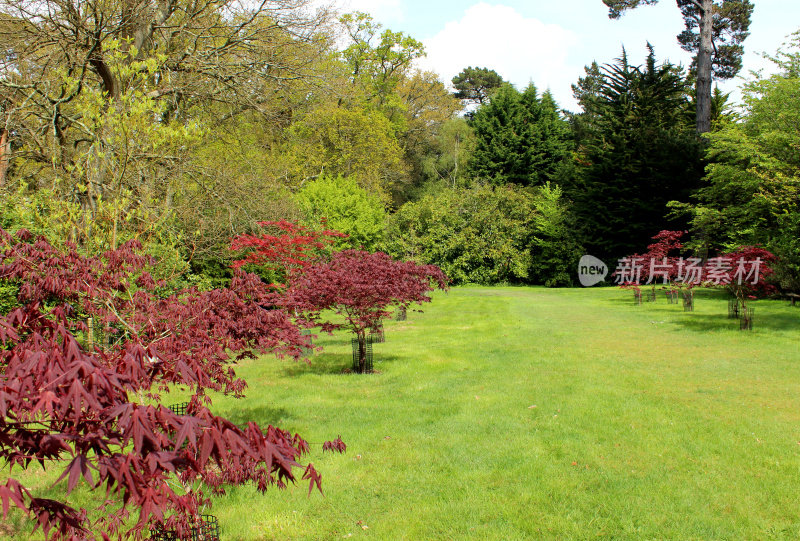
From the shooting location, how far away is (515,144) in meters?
37.5

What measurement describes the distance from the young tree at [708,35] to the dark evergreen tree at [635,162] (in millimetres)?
1713

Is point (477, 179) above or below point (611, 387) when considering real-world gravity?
above


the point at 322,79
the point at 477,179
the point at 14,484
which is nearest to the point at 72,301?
the point at 14,484

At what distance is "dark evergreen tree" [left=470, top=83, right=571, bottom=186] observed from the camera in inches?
1475

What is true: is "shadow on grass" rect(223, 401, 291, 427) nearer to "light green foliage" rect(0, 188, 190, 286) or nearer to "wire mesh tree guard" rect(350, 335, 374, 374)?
"light green foliage" rect(0, 188, 190, 286)

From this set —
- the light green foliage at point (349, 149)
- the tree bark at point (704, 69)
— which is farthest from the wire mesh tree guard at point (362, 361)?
the tree bark at point (704, 69)

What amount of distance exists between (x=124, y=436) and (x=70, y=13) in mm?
10880

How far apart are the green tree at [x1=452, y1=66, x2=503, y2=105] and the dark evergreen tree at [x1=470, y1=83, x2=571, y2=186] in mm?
14572

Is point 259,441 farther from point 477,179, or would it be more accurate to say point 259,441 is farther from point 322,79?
point 477,179

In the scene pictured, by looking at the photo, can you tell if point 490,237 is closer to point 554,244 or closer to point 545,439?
point 554,244

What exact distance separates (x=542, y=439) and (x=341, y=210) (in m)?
19.2

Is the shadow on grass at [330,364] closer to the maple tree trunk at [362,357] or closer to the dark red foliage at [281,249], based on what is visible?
the maple tree trunk at [362,357]

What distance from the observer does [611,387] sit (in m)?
8.51

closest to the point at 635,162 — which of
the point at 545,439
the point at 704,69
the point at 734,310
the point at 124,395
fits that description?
the point at 704,69
